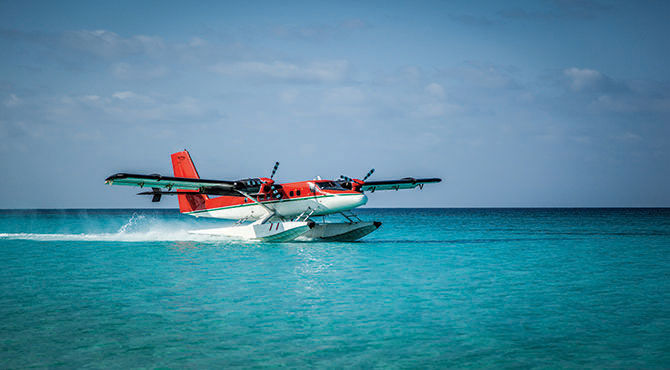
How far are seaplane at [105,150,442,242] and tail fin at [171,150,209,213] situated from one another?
4.37 feet

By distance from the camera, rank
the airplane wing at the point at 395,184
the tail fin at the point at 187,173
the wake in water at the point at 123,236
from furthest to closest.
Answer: the tail fin at the point at 187,173 → the wake in water at the point at 123,236 → the airplane wing at the point at 395,184

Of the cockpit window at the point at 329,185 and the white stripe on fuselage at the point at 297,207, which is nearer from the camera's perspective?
the white stripe on fuselage at the point at 297,207

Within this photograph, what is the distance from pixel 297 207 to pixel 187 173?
26.7 feet

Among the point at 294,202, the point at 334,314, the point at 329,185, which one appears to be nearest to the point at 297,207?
the point at 294,202

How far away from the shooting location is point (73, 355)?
6.02 metres

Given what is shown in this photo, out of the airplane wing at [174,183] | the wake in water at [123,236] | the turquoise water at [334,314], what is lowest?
the wake in water at [123,236]

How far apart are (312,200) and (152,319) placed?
1544 cm

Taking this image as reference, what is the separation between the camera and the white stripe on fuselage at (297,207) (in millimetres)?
22328

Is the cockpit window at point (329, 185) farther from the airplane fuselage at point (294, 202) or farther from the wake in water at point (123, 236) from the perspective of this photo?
the wake in water at point (123, 236)

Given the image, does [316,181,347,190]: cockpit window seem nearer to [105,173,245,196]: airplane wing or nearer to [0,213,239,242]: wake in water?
[105,173,245,196]: airplane wing

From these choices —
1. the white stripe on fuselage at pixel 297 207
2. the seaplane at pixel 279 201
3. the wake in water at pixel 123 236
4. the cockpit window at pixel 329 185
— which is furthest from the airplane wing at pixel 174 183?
the wake in water at pixel 123 236

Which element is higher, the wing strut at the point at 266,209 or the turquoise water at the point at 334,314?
the wing strut at the point at 266,209

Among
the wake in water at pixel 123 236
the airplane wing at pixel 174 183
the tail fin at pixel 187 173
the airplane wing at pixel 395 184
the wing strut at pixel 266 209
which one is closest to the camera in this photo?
the airplane wing at pixel 174 183

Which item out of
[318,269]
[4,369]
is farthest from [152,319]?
[318,269]
